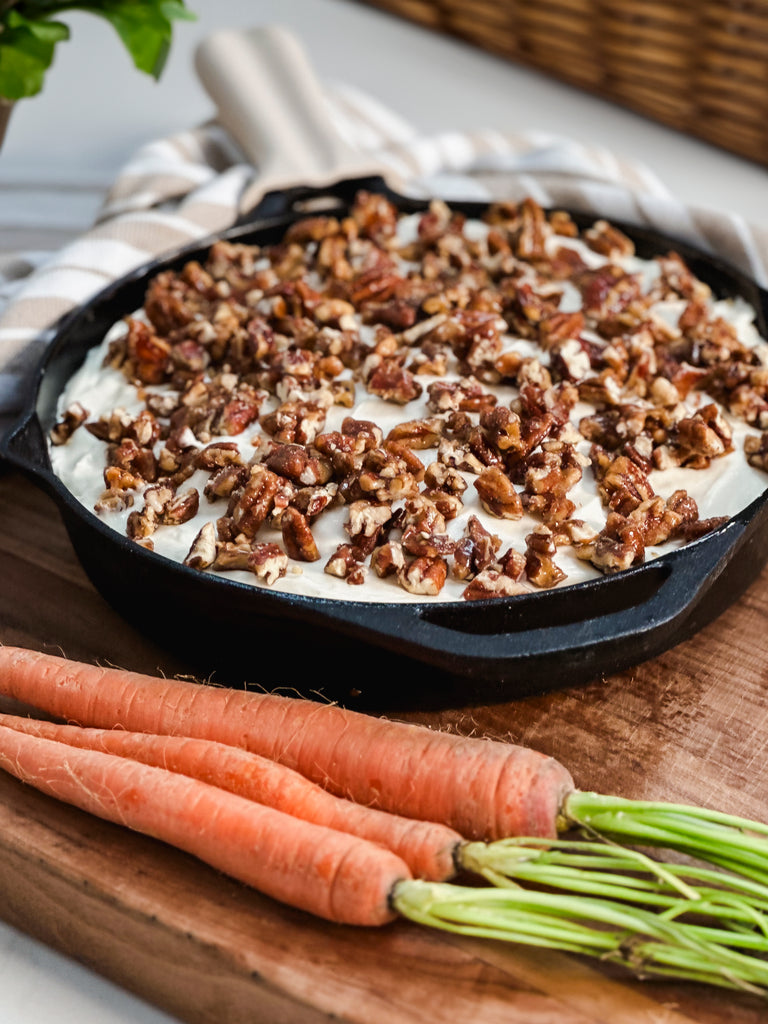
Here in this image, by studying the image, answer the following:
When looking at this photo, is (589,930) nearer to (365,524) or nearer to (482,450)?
(365,524)

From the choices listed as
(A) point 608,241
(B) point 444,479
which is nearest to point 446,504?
(B) point 444,479

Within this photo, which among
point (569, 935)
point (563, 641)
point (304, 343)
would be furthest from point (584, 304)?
point (569, 935)

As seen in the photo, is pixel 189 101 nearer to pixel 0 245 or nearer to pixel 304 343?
pixel 0 245

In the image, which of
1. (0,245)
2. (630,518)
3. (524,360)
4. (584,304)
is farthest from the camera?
(0,245)

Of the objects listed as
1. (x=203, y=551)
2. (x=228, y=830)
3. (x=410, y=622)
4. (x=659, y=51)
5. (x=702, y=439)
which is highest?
(x=659, y=51)

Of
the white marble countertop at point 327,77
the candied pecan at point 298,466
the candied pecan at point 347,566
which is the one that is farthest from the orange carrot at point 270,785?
the white marble countertop at point 327,77

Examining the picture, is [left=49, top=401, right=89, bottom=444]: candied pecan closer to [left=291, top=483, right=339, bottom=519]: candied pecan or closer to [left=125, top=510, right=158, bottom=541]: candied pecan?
[left=125, top=510, right=158, bottom=541]: candied pecan

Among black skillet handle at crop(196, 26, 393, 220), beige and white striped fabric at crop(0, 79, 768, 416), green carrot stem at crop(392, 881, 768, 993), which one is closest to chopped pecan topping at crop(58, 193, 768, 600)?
beige and white striped fabric at crop(0, 79, 768, 416)
